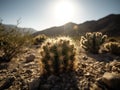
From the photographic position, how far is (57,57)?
4.65m

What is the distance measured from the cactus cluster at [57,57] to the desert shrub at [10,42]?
10.5ft

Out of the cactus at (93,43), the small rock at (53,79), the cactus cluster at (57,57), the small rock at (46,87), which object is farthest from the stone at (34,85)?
the cactus at (93,43)

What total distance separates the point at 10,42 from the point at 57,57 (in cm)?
387

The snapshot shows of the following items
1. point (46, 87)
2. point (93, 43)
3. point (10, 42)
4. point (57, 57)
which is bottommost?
point (46, 87)

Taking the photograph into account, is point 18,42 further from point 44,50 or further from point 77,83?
point 77,83

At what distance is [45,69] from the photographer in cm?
469

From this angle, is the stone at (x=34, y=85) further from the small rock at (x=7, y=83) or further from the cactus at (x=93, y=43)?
the cactus at (x=93, y=43)

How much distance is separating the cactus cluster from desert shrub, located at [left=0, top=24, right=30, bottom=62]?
3.19m

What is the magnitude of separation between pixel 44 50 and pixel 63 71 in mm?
917

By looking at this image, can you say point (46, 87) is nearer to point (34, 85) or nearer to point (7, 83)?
point (34, 85)

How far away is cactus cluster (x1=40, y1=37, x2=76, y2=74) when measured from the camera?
463 cm

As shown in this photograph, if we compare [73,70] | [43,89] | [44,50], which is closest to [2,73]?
A: [44,50]

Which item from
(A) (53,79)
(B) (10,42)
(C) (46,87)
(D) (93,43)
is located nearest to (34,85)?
(C) (46,87)

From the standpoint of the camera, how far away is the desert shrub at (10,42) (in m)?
7.33
